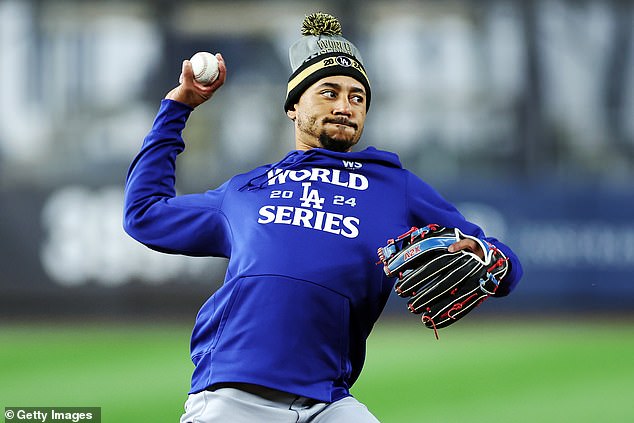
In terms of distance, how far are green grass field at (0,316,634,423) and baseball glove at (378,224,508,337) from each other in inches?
139

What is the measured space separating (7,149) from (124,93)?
1.56 m

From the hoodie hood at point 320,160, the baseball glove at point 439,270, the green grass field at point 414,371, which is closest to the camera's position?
the baseball glove at point 439,270

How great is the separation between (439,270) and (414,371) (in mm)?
5829

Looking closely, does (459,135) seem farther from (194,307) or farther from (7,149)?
(7,149)

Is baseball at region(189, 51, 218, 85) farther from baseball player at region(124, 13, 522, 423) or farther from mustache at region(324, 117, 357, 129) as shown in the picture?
mustache at region(324, 117, 357, 129)

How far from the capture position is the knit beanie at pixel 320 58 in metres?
3.88

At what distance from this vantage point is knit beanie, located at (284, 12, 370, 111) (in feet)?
12.7

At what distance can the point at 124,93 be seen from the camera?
13.6 meters

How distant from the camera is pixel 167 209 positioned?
12.1ft

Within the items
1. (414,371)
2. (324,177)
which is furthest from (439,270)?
(414,371)

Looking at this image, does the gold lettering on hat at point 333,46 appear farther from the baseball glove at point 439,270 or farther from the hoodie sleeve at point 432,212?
the baseball glove at point 439,270
